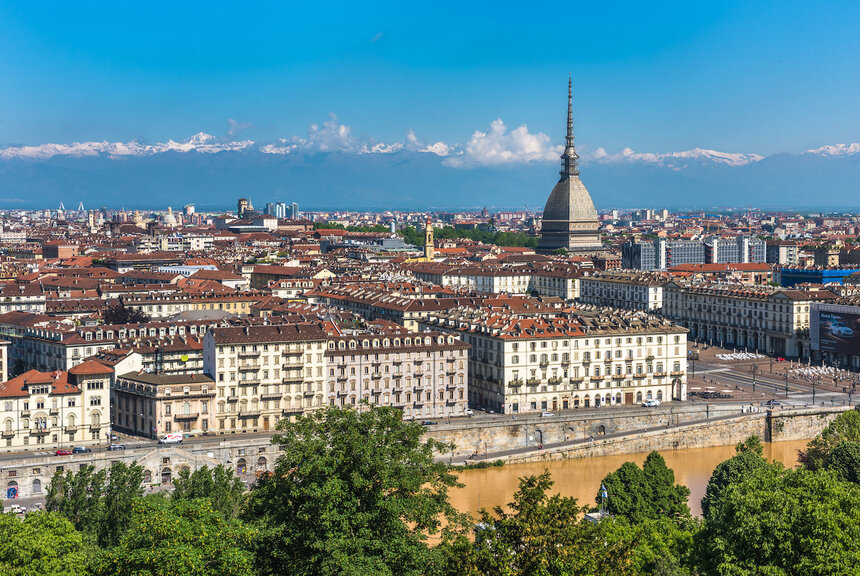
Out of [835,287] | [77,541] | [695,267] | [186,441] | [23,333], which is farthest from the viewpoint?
[695,267]

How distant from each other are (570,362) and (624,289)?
3890cm

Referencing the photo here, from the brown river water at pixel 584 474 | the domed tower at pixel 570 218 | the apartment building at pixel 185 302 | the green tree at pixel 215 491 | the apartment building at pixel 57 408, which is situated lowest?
the brown river water at pixel 584 474

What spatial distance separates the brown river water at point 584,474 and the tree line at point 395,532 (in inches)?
632

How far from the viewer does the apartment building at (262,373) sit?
4753 cm

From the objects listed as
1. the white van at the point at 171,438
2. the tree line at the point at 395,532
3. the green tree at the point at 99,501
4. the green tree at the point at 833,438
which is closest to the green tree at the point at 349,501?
the tree line at the point at 395,532

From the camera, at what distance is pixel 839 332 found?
69.6 meters

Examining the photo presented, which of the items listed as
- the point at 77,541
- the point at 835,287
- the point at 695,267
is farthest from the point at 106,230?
the point at 77,541

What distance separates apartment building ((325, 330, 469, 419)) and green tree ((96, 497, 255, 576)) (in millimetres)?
27341

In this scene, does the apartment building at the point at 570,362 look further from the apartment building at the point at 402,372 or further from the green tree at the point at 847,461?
A: the green tree at the point at 847,461

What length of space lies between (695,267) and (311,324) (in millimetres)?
66917

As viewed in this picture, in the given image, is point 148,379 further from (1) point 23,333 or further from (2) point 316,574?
(2) point 316,574

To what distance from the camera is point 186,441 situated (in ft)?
146

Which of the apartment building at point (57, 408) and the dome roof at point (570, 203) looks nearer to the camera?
the apartment building at point (57, 408)

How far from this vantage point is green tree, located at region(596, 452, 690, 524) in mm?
35031
